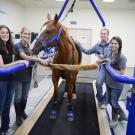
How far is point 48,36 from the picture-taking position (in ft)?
8.67

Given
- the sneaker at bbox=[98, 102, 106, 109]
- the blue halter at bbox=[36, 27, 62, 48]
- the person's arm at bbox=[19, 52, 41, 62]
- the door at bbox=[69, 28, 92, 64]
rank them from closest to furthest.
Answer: the person's arm at bbox=[19, 52, 41, 62], the blue halter at bbox=[36, 27, 62, 48], the sneaker at bbox=[98, 102, 106, 109], the door at bbox=[69, 28, 92, 64]

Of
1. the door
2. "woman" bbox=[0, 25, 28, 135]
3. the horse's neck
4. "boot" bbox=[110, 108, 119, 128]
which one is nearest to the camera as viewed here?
"woman" bbox=[0, 25, 28, 135]

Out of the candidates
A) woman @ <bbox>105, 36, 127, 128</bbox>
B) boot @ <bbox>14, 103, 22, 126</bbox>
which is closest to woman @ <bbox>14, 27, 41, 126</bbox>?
boot @ <bbox>14, 103, 22, 126</bbox>

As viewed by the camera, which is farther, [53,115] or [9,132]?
[53,115]

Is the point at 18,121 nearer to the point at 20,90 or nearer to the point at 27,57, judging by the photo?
the point at 20,90

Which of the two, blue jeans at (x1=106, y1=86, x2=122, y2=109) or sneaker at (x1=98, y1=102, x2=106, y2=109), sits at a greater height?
blue jeans at (x1=106, y1=86, x2=122, y2=109)

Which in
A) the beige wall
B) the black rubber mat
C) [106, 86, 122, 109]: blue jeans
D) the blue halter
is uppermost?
the beige wall

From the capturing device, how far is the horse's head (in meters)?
2.55

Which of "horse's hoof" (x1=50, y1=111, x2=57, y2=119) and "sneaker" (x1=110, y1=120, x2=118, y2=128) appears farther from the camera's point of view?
"horse's hoof" (x1=50, y1=111, x2=57, y2=119)

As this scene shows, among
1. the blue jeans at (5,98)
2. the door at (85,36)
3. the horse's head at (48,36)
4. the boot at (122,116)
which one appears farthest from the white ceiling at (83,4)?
the blue jeans at (5,98)

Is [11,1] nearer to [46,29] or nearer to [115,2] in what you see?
[115,2]

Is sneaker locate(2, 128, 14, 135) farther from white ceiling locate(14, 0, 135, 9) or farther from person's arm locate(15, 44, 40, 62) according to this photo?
white ceiling locate(14, 0, 135, 9)

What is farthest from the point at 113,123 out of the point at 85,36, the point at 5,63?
the point at 85,36

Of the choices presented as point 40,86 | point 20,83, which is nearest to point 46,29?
point 20,83
